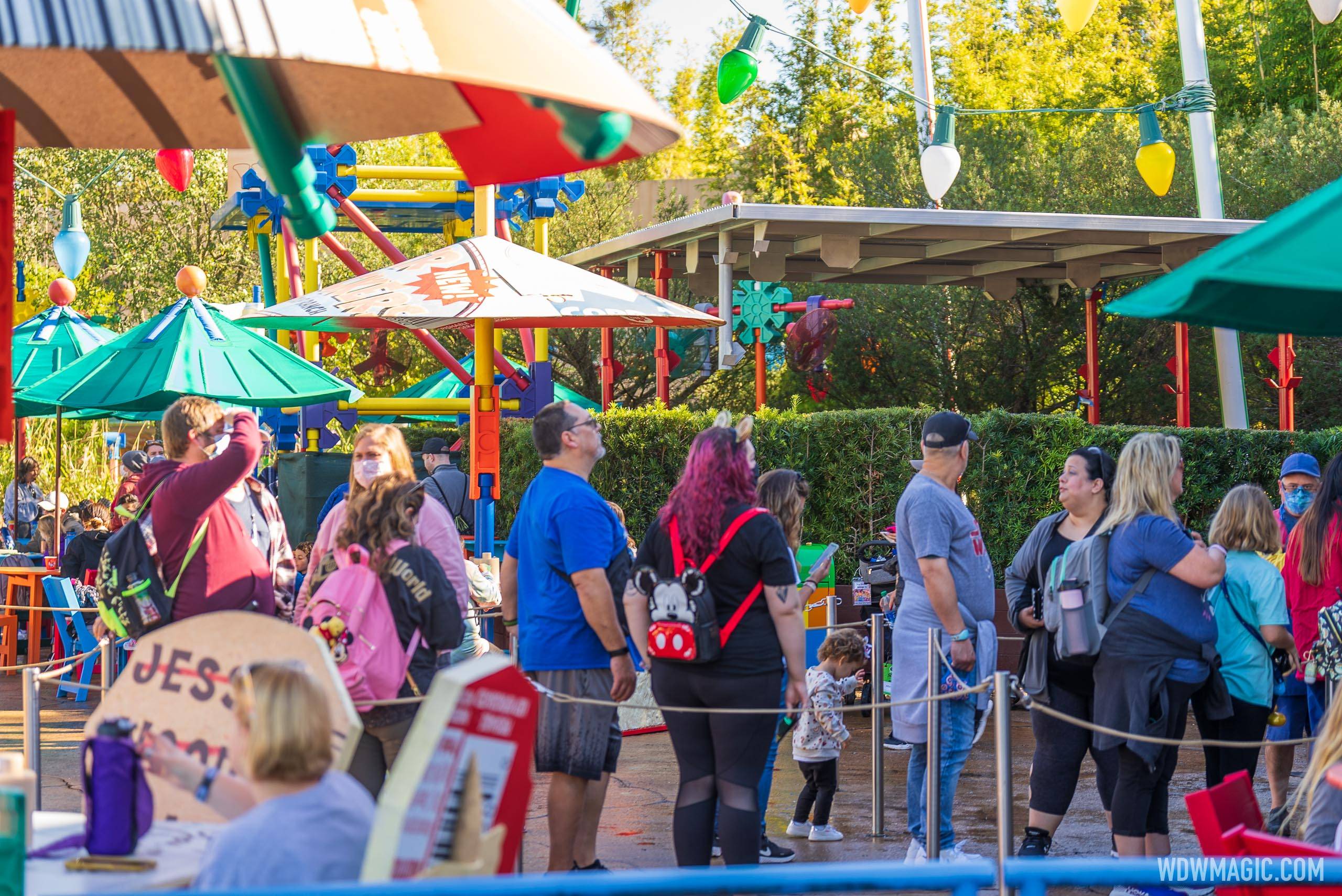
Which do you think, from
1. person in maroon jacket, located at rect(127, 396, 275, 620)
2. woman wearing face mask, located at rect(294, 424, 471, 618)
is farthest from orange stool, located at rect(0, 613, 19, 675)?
woman wearing face mask, located at rect(294, 424, 471, 618)

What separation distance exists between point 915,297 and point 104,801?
19751mm

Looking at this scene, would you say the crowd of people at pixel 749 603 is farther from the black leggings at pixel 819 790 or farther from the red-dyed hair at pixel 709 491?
the black leggings at pixel 819 790

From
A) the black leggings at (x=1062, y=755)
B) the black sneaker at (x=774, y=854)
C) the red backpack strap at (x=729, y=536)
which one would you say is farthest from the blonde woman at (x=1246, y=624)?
the red backpack strap at (x=729, y=536)

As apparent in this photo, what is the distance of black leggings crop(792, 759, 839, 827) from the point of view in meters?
6.54

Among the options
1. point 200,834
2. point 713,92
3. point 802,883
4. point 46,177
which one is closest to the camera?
point 802,883

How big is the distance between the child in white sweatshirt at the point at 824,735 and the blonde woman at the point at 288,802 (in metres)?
3.72

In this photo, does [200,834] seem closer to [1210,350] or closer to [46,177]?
[1210,350]

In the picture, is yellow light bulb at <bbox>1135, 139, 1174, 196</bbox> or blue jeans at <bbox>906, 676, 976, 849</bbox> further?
yellow light bulb at <bbox>1135, 139, 1174, 196</bbox>

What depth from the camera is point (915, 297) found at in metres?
21.9

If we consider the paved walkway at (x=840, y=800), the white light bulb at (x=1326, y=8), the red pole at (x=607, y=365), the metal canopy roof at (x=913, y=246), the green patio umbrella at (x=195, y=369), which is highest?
the white light bulb at (x=1326, y=8)

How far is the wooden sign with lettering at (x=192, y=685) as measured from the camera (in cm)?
324

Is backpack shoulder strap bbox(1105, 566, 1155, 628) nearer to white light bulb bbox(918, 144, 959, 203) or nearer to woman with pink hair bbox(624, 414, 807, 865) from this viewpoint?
woman with pink hair bbox(624, 414, 807, 865)

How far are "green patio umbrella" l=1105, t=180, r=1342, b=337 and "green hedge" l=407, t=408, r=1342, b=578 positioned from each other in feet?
23.3

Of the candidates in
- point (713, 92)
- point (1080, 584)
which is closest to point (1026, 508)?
point (1080, 584)
